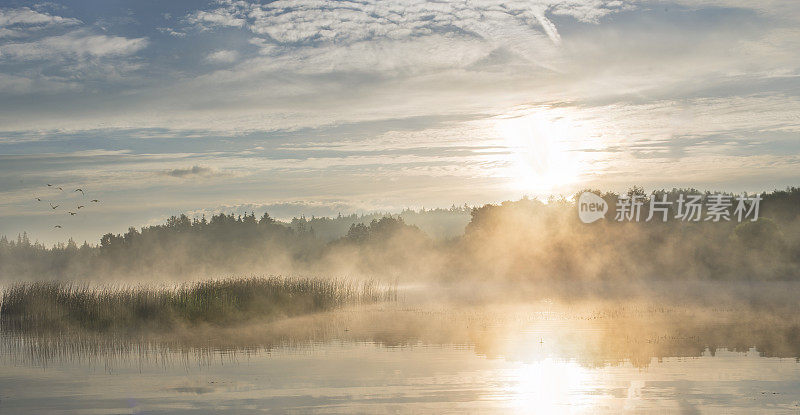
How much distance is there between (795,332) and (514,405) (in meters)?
12.5

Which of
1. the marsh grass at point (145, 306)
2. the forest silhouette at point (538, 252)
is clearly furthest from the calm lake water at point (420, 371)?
the forest silhouette at point (538, 252)

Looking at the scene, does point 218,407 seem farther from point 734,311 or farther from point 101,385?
point 734,311

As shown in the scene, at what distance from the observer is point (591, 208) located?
64.3m

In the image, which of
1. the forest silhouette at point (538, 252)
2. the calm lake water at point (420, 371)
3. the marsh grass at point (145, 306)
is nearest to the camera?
the calm lake water at point (420, 371)

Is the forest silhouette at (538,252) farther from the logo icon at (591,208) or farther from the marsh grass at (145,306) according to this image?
the marsh grass at (145,306)

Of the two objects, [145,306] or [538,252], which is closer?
[145,306]

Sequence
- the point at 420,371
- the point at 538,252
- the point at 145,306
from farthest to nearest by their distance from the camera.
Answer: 1. the point at 538,252
2. the point at 145,306
3. the point at 420,371

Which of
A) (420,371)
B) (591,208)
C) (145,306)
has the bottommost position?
(420,371)

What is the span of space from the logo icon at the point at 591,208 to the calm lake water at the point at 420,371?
4127 centimetres

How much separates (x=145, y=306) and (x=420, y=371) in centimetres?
1215

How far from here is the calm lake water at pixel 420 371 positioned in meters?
11.9

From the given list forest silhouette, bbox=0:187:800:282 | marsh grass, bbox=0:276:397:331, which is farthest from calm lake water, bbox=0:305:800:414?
forest silhouette, bbox=0:187:800:282

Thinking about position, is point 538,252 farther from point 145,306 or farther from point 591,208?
→ point 145,306

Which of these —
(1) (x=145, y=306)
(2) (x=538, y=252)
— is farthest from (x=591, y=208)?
(1) (x=145, y=306)
